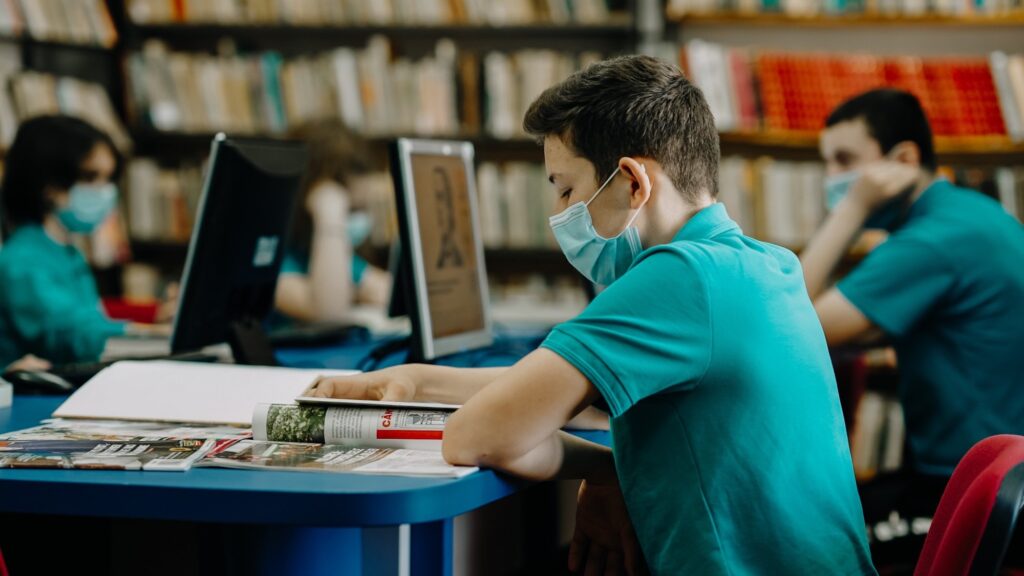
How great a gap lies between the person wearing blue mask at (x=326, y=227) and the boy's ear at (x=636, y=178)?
68.7 inches

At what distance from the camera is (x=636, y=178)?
1.14 m

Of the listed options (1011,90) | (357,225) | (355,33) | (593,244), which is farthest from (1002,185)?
(593,244)

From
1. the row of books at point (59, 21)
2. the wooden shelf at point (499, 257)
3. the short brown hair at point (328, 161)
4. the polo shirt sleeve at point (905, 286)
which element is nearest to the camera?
the polo shirt sleeve at point (905, 286)

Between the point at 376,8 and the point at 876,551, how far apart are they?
269 cm

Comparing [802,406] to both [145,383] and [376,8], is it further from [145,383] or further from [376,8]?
[376,8]

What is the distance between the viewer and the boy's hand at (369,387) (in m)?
1.28

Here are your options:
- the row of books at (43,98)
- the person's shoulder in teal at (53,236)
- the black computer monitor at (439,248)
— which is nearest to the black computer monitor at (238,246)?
the black computer monitor at (439,248)

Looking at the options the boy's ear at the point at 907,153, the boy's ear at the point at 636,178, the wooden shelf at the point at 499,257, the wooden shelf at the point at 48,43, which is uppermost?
the wooden shelf at the point at 48,43

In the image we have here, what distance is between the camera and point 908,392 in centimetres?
206

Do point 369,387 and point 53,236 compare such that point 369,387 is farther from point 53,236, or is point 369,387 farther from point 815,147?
point 815,147

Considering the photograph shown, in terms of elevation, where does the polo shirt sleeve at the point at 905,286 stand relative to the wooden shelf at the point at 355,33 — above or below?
below

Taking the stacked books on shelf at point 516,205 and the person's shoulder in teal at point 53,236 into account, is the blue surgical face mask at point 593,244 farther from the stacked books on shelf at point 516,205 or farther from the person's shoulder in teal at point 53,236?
the stacked books on shelf at point 516,205

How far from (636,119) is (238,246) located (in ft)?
2.99

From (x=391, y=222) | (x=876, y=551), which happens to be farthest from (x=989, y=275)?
(x=391, y=222)
